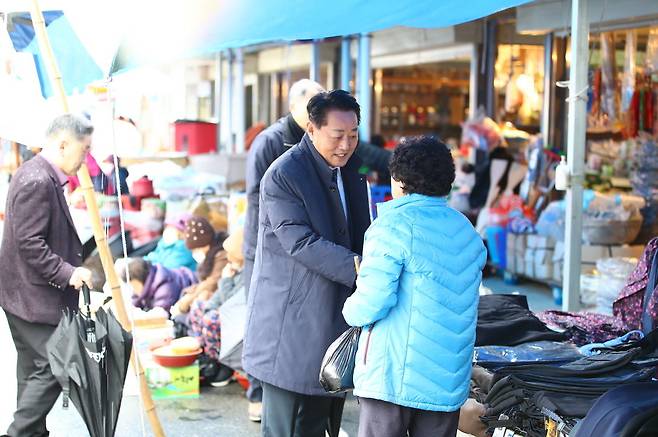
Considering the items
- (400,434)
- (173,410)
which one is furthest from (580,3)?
(173,410)

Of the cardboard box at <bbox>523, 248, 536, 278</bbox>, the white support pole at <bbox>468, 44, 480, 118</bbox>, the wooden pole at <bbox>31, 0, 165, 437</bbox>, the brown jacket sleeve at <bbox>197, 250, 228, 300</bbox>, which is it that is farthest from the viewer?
the white support pole at <bbox>468, 44, 480, 118</bbox>

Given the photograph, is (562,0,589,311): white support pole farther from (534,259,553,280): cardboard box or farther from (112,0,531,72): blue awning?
(534,259,553,280): cardboard box

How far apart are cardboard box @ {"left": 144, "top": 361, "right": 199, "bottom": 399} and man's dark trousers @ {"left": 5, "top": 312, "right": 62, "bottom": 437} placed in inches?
62.9

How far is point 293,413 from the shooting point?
401cm

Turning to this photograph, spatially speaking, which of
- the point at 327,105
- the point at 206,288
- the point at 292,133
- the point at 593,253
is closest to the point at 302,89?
the point at 292,133

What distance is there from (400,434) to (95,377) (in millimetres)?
1642

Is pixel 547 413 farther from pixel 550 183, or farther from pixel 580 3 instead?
pixel 550 183

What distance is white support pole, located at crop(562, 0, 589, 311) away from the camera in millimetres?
5383

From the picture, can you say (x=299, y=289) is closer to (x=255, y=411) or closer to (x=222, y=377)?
(x=255, y=411)

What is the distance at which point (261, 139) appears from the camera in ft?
18.1

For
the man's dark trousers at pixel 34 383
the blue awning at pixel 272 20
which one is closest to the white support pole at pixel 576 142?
the blue awning at pixel 272 20

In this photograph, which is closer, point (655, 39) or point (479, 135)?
point (655, 39)

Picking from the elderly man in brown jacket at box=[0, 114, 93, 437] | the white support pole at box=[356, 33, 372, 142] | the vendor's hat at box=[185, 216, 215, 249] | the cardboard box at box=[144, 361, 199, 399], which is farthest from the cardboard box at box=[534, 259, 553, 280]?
the elderly man in brown jacket at box=[0, 114, 93, 437]

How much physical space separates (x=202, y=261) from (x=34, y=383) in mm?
2923
